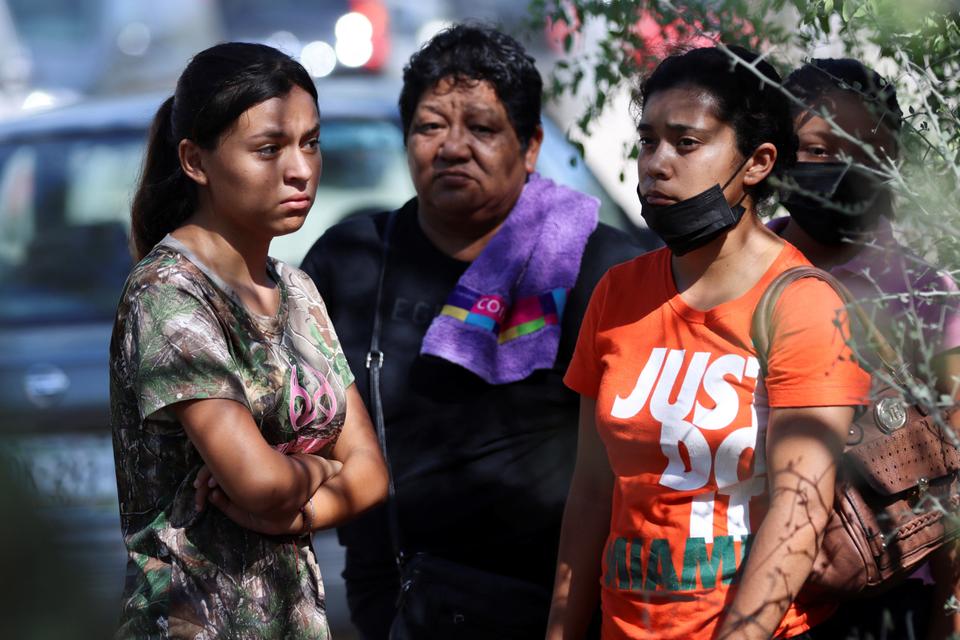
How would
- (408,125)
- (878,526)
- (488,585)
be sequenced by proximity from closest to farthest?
1. (878,526)
2. (488,585)
3. (408,125)

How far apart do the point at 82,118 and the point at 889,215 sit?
3.79 meters

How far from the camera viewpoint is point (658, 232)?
2326 millimetres

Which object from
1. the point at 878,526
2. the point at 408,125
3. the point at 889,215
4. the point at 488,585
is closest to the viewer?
the point at 878,526

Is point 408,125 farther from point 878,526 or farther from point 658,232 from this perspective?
point 878,526

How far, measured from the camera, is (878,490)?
2.16 meters

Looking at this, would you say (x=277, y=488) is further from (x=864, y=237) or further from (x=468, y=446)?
(x=864, y=237)

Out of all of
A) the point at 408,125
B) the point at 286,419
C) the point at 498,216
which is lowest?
the point at 286,419

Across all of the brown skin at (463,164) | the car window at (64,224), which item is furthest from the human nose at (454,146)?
the car window at (64,224)

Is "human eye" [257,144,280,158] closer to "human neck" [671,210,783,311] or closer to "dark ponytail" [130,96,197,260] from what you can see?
"dark ponytail" [130,96,197,260]

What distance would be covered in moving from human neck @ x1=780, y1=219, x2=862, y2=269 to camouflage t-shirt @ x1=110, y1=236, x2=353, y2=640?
1.07 metres

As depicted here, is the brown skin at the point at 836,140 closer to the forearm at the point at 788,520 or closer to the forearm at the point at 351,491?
the forearm at the point at 788,520

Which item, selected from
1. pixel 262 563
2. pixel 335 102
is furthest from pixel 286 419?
pixel 335 102

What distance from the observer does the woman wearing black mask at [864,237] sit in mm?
2320

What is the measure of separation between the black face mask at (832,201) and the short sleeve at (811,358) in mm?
424
